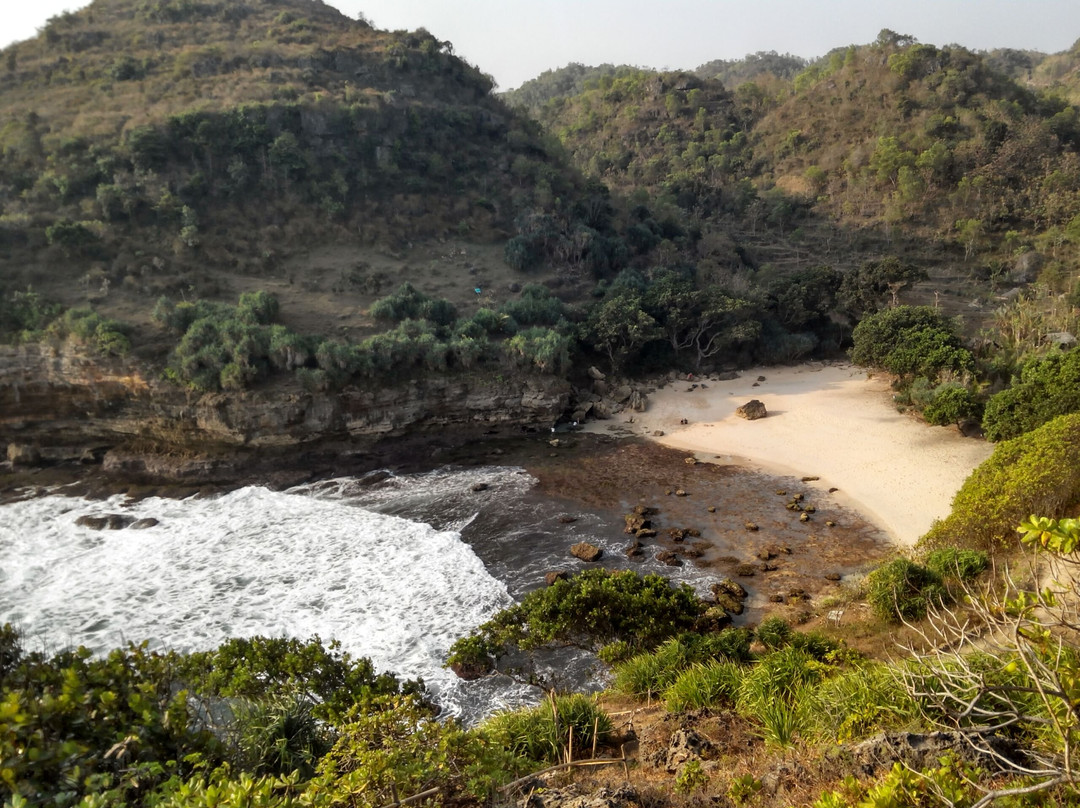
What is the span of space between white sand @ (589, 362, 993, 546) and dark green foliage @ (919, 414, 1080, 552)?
3.29 m

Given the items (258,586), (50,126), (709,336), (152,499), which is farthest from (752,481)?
(50,126)

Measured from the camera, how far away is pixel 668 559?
58.0 ft

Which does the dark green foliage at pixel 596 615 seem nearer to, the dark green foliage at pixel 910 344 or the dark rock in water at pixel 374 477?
the dark rock in water at pixel 374 477

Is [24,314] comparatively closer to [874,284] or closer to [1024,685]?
[1024,685]

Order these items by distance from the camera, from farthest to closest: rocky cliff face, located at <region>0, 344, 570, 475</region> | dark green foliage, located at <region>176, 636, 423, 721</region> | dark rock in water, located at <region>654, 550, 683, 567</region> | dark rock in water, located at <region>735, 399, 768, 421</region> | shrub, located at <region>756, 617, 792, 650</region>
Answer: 1. dark rock in water, located at <region>735, 399, 768, 421</region>
2. rocky cliff face, located at <region>0, 344, 570, 475</region>
3. dark rock in water, located at <region>654, 550, 683, 567</region>
4. shrub, located at <region>756, 617, 792, 650</region>
5. dark green foliage, located at <region>176, 636, 423, 721</region>

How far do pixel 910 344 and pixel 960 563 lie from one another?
18.7 meters

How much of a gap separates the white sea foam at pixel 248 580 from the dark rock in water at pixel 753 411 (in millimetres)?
16391

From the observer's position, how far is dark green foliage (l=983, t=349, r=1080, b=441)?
18688 millimetres

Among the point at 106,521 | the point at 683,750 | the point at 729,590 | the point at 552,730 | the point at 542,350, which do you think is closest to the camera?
the point at 683,750

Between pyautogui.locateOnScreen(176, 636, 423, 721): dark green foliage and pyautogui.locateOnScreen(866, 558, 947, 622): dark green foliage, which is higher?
pyautogui.locateOnScreen(176, 636, 423, 721): dark green foliage

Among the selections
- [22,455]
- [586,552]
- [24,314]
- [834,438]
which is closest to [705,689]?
[586,552]

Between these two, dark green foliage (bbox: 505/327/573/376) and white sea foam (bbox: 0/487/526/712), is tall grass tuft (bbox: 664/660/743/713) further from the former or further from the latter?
dark green foliage (bbox: 505/327/573/376)

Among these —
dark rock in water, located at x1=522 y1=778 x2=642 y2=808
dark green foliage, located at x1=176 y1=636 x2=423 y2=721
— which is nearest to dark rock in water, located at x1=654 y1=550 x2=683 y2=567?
dark green foliage, located at x1=176 y1=636 x2=423 y2=721

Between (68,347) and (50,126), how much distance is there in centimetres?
2109
